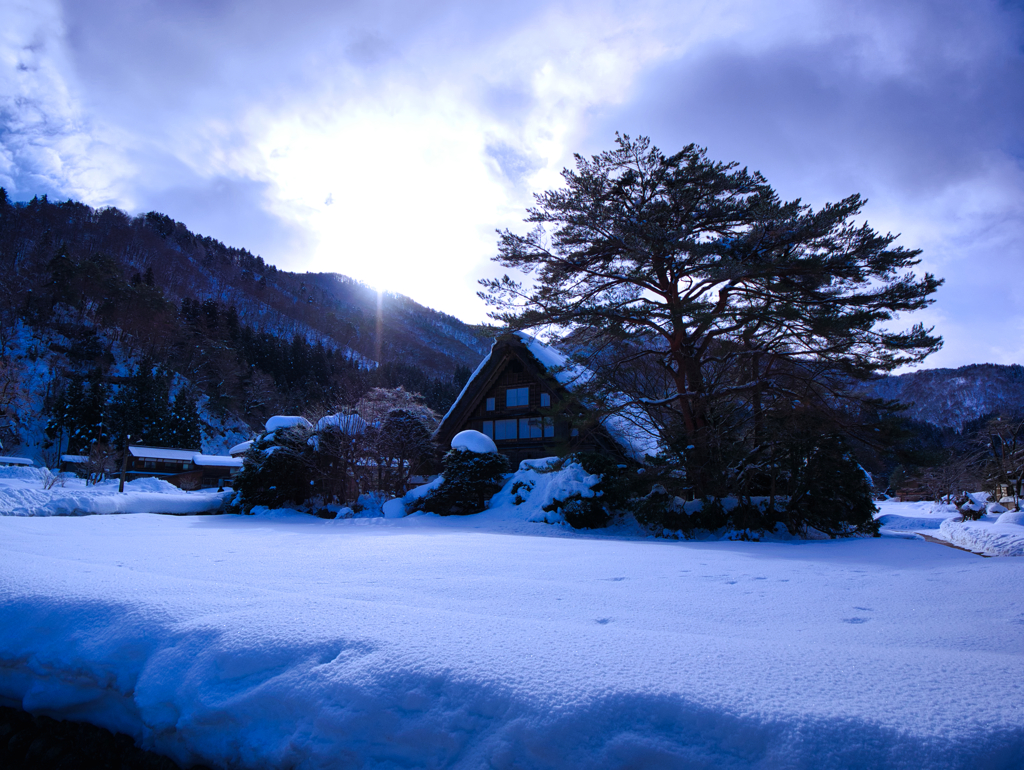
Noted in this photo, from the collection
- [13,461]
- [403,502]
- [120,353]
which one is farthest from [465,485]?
[120,353]

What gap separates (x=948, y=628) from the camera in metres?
2.83

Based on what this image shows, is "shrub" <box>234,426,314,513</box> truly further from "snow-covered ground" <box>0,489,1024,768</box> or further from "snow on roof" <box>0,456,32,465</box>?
"snow on roof" <box>0,456,32,465</box>

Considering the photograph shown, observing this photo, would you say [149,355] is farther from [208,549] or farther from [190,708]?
[190,708]

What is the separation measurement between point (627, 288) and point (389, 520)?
27.0 feet

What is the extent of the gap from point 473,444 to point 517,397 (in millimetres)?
6272

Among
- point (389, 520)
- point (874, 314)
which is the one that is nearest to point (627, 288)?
point (874, 314)

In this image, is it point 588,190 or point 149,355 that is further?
point 149,355

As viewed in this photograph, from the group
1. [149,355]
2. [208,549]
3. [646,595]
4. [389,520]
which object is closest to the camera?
[646,595]

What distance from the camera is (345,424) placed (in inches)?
627

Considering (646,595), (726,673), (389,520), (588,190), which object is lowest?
(389,520)

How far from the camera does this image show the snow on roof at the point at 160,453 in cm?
4072

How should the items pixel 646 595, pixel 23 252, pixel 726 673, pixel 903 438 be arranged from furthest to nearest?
pixel 23 252 → pixel 903 438 → pixel 646 595 → pixel 726 673

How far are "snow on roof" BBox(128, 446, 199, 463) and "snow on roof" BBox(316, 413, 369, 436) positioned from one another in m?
33.6

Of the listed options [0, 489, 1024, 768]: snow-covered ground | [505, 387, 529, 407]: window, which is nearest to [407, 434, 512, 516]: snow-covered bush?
[505, 387, 529, 407]: window
